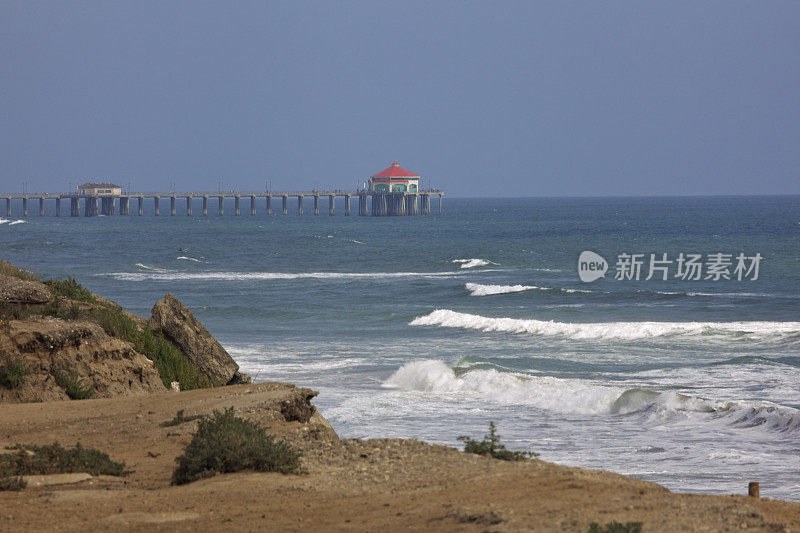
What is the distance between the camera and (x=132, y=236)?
94.5 m

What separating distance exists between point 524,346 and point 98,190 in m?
137

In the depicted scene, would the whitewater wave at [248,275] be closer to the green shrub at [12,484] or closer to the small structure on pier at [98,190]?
the green shrub at [12,484]

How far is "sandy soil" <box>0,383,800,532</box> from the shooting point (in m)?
6.57

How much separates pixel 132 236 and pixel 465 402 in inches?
3160

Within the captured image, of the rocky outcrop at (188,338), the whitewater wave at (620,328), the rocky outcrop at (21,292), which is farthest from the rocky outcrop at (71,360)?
the whitewater wave at (620,328)

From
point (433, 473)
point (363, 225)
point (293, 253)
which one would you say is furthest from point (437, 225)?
point (433, 473)

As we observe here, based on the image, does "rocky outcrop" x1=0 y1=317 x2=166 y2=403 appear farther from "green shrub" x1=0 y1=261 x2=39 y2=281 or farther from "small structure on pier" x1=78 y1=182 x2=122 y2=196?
"small structure on pier" x1=78 y1=182 x2=122 y2=196

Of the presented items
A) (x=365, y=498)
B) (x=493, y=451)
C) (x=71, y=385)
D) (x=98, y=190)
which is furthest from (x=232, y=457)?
(x=98, y=190)

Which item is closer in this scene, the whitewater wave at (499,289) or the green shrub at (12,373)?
the green shrub at (12,373)

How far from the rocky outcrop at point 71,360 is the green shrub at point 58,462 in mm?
3943

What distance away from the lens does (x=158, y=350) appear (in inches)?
603

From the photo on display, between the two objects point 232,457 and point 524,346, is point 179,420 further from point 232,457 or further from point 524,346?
point 524,346

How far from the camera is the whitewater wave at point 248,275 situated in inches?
2036

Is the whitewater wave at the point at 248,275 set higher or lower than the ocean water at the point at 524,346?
lower
